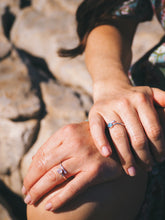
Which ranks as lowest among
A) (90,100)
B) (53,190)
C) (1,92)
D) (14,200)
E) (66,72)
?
(14,200)

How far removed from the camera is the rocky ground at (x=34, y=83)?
4.83ft

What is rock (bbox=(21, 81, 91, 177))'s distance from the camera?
1.50 meters

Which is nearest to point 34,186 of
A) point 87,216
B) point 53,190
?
point 53,190

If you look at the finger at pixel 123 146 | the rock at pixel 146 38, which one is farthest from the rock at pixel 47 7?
the finger at pixel 123 146

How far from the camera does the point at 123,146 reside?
0.63 metres

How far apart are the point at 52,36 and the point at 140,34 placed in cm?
99

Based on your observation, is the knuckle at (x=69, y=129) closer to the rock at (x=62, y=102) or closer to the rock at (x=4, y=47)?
the rock at (x=62, y=102)

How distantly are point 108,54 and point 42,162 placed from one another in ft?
2.00

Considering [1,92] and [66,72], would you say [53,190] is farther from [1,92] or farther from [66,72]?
[66,72]

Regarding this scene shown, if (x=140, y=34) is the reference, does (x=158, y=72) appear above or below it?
above

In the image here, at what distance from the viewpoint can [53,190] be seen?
677mm

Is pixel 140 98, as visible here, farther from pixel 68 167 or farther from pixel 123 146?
pixel 68 167

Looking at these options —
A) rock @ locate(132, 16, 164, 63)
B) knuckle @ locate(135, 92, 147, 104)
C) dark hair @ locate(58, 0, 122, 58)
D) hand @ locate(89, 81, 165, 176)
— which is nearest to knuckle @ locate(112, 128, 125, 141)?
hand @ locate(89, 81, 165, 176)

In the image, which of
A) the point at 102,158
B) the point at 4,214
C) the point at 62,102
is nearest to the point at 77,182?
the point at 102,158
